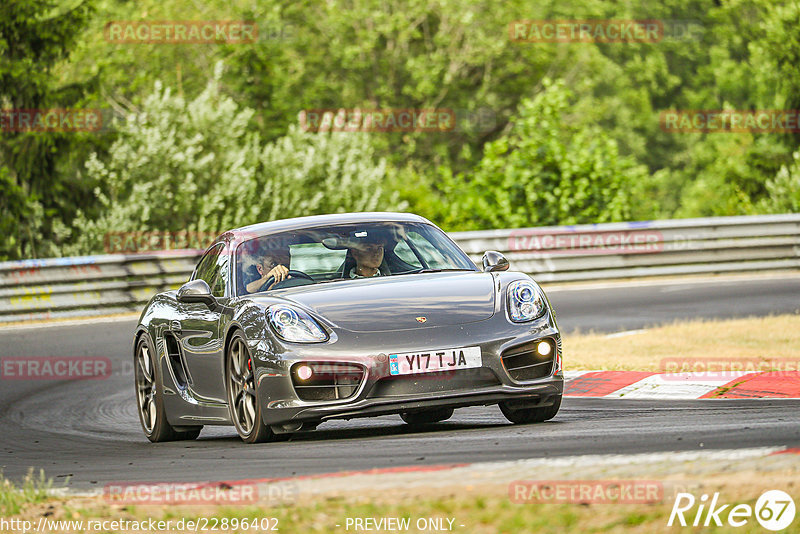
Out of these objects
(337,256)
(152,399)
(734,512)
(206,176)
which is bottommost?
(206,176)

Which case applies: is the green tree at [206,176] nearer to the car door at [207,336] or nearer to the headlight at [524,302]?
the car door at [207,336]

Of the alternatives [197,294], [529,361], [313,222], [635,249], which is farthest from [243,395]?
[635,249]

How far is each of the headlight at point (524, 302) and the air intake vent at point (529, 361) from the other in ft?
0.55

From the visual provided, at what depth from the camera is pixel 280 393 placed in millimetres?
7398

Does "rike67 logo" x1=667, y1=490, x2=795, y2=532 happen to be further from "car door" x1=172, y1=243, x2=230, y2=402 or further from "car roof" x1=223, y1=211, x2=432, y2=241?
"car roof" x1=223, y1=211, x2=432, y2=241

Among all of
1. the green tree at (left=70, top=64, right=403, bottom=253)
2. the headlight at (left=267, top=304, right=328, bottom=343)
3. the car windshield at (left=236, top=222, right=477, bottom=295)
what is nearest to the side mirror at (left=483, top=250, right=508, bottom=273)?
the car windshield at (left=236, top=222, right=477, bottom=295)

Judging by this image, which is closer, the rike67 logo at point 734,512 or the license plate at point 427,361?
the rike67 logo at point 734,512

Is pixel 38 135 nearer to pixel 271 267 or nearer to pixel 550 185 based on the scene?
pixel 550 185

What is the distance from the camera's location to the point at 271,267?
27.9 ft

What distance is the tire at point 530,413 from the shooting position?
807cm

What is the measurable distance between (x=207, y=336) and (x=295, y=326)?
113cm

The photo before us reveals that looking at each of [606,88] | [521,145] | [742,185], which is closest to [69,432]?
[521,145]

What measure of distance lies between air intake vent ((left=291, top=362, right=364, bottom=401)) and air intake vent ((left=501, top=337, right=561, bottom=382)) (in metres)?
0.84

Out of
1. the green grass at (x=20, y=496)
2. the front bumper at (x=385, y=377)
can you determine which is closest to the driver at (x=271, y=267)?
the front bumper at (x=385, y=377)
